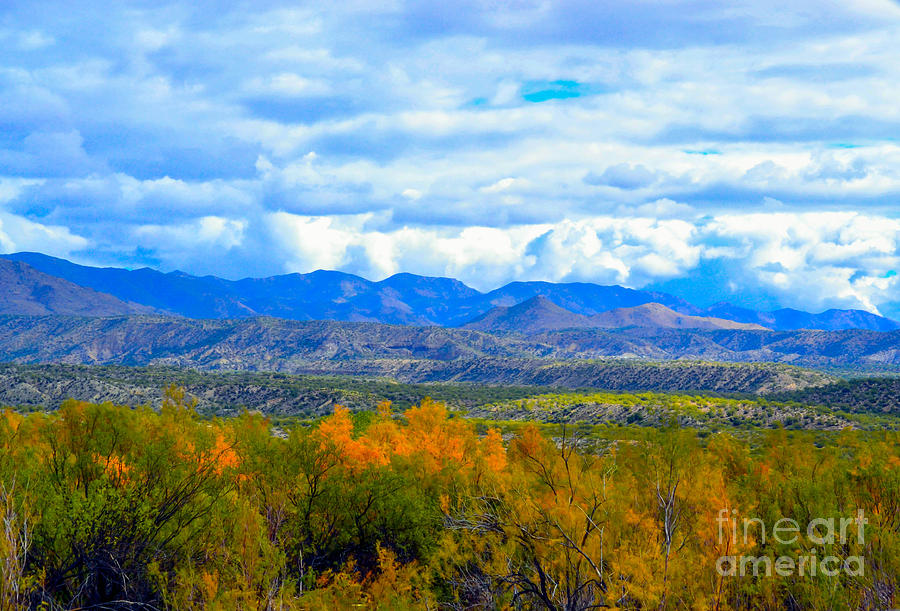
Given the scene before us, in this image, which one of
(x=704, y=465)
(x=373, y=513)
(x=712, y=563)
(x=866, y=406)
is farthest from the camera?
(x=866, y=406)

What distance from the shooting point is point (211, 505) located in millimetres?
26188

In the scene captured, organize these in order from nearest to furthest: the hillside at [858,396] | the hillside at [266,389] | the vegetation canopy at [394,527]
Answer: the vegetation canopy at [394,527] < the hillside at [858,396] < the hillside at [266,389]

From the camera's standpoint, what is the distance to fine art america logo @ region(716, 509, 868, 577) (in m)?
21.6

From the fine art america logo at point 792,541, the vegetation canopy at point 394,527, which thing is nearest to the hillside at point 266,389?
the fine art america logo at point 792,541

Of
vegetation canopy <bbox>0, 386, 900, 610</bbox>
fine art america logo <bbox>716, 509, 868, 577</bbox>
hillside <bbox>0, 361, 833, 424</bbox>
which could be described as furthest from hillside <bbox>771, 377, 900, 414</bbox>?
fine art america logo <bbox>716, 509, 868, 577</bbox>

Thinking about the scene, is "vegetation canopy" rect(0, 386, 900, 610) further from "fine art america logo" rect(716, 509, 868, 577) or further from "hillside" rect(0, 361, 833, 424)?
"hillside" rect(0, 361, 833, 424)

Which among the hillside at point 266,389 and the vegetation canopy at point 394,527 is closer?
the vegetation canopy at point 394,527

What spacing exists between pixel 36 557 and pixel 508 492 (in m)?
15.4

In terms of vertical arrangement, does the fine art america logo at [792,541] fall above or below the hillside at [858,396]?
above

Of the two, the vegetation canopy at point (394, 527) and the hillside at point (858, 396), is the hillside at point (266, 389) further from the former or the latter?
the vegetation canopy at point (394, 527)

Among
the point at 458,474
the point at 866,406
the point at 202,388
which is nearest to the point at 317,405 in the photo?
the point at 202,388

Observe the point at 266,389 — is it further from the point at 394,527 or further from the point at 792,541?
the point at 792,541

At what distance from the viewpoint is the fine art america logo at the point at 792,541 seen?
21609mm

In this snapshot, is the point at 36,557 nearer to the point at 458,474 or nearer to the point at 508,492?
the point at 508,492
